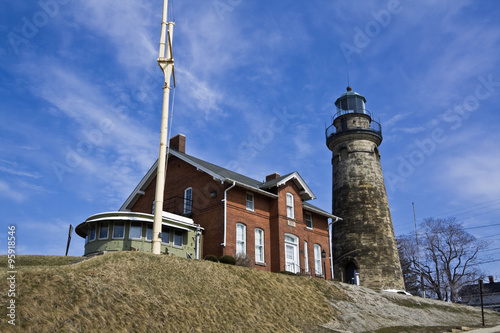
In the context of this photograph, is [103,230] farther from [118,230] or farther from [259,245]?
[259,245]

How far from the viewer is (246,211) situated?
96.7ft

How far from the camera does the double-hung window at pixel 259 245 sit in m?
29.4

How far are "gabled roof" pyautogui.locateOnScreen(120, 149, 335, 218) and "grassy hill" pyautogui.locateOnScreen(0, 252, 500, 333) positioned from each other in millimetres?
8251

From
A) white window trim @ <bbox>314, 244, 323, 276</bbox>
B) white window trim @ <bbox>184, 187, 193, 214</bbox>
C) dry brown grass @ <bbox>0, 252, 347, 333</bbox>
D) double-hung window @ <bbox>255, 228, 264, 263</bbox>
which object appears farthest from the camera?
white window trim @ <bbox>314, 244, 323, 276</bbox>

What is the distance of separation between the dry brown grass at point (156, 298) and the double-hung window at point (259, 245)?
24.3 ft

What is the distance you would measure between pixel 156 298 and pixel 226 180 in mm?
13645

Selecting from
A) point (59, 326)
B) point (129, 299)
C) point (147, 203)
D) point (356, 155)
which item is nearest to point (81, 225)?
point (147, 203)

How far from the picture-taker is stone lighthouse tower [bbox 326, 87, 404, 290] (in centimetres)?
3706

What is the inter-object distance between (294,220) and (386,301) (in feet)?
28.8

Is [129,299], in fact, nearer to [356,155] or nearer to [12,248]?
[12,248]

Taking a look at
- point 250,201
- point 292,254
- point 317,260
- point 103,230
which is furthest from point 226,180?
point 317,260

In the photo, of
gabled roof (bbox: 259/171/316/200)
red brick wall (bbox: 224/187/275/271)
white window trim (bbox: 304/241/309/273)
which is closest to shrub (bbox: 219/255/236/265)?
red brick wall (bbox: 224/187/275/271)

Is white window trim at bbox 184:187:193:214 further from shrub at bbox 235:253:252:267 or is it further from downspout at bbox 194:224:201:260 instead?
shrub at bbox 235:253:252:267

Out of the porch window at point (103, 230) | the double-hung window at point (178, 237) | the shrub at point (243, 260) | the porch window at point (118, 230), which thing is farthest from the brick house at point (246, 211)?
the porch window at point (103, 230)
